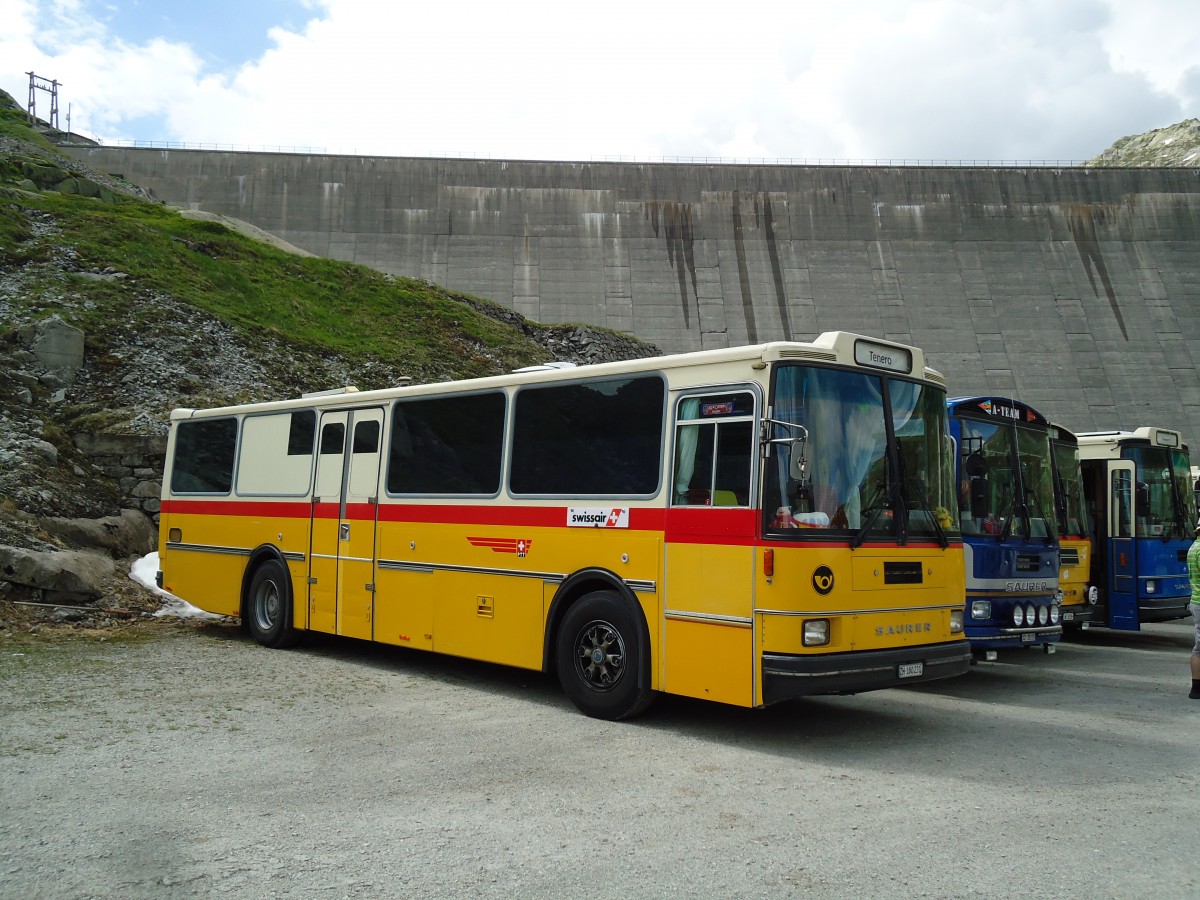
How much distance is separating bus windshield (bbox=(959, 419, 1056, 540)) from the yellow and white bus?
6.67 feet

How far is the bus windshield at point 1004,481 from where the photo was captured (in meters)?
9.74

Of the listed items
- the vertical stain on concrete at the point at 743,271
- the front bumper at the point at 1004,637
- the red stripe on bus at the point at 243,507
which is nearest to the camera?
the front bumper at the point at 1004,637

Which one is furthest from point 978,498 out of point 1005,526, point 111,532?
point 111,532

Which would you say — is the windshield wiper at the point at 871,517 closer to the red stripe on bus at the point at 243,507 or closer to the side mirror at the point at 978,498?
the side mirror at the point at 978,498

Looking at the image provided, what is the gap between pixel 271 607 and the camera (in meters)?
11.8

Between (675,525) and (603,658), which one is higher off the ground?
(675,525)

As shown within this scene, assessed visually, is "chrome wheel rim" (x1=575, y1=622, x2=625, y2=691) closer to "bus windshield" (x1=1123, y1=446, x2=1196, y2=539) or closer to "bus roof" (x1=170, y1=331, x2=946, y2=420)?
"bus roof" (x1=170, y1=331, x2=946, y2=420)

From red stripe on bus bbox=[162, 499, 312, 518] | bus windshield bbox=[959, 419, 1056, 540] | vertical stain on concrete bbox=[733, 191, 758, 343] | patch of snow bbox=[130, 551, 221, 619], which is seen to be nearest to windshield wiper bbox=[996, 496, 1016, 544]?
bus windshield bbox=[959, 419, 1056, 540]

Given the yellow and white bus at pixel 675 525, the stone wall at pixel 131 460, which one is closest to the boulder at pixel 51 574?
the stone wall at pixel 131 460

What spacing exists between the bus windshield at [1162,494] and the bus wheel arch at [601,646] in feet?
31.0

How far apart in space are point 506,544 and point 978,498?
481cm

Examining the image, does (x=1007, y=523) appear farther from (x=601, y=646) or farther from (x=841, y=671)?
(x=601, y=646)

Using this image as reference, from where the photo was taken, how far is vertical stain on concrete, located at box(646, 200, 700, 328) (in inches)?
2080

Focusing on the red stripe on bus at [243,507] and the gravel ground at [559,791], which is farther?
the red stripe on bus at [243,507]
